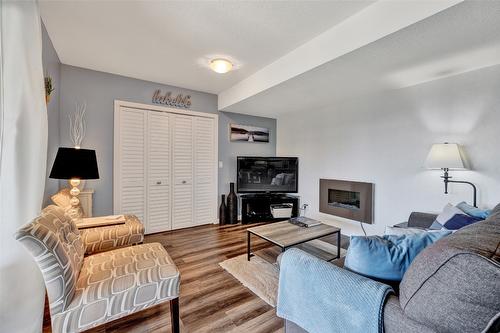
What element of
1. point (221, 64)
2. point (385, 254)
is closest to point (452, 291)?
point (385, 254)

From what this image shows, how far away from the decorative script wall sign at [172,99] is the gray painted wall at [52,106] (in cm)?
117

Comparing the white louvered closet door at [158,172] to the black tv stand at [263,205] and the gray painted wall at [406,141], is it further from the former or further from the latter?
the gray painted wall at [406,141]

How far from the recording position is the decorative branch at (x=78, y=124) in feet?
9.31

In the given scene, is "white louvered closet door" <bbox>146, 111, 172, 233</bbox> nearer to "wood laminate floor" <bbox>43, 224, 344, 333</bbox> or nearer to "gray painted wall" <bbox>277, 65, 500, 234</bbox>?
"wood laminate floor" <bbox>43, 224, 344, 333</bbox>

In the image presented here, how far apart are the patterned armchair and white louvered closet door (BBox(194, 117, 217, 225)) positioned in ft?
7.46

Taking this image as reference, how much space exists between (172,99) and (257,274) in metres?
2.91

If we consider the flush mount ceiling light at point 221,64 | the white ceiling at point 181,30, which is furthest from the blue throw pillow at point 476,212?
the flush mount ceiling light at point 221,64

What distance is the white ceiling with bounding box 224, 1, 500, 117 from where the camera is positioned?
1.54 metres

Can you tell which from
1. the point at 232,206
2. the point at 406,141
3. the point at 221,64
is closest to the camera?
the point at 221,64

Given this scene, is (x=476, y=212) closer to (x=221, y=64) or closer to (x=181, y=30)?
(x=221, y=64)

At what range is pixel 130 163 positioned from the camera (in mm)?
3240

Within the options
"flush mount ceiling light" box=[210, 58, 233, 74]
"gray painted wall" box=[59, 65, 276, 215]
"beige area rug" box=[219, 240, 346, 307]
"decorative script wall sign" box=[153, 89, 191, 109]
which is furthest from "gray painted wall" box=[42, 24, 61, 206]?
"beige area rug" box=[219, 240, 346, 307]

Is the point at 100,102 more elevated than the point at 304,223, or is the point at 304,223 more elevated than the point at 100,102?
the point at 100,102

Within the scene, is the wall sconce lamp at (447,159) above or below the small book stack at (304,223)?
above
